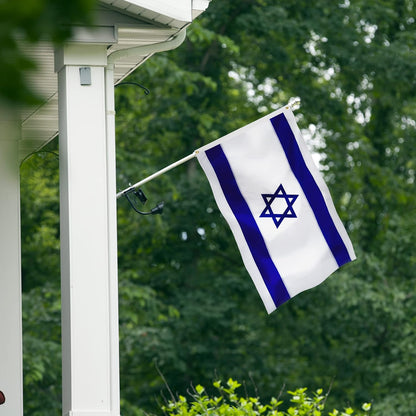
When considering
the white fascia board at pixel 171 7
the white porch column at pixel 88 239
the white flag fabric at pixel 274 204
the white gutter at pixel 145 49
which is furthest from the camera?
the white flag fabric at pixel 274 204

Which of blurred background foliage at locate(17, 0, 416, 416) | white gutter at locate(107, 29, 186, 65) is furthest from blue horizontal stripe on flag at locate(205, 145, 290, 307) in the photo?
blurred background foliage at locate(17, 0, 416, 416)

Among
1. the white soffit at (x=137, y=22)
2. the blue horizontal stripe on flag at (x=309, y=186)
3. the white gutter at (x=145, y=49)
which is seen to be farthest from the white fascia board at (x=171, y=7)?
the blue horizontal stripe on flag at (x=309, y=186)

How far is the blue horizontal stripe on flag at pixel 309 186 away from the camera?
17.1ft

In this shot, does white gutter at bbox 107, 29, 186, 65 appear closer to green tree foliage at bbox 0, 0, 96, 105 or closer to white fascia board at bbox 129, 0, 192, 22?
white fascia board at bbox 129, 0, 192, 22

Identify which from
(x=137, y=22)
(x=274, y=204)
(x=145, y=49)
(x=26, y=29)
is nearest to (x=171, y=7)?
(x=137, y=22)

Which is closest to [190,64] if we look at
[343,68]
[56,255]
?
[343,68]

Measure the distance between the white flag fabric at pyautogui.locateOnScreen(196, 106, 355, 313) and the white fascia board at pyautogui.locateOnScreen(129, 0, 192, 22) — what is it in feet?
3.25

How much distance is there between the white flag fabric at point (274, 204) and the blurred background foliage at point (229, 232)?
8.50 m

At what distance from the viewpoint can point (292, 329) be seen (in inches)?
642

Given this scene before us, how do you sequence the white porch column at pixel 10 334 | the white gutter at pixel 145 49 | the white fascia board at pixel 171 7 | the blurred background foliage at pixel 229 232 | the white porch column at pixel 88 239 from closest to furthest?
1. the white porch column at pixel 88 239
2. the white fascia board at pixel 171 7
3. the white gutter at pixel 145 49
4. the white porch column at pixel 10 334
5. the blurred background foliage at pixel 229 232

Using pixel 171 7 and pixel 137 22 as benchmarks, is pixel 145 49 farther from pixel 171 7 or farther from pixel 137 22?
pixel 171 7

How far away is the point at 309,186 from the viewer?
5.23 metres

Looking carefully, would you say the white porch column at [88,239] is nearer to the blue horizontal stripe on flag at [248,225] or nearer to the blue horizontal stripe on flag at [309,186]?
the blue horizontal stripe on flag at [248,225]

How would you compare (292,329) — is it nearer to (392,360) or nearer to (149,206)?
(392,360)
